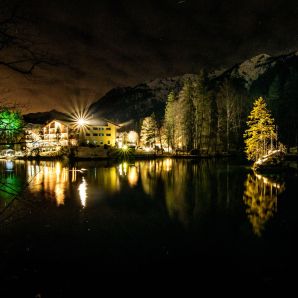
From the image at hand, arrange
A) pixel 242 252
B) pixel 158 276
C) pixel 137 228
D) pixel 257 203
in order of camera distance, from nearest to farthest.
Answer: pixel 158 276 < pixel 242 252 < pixel 137 228 < pixel 257 203

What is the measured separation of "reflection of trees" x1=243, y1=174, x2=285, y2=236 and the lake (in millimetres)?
57

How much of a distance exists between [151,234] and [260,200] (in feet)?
34.1

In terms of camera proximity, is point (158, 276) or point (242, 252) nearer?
point (158, 276)

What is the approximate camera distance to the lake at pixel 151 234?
351 inches

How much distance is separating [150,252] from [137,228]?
2.96 m

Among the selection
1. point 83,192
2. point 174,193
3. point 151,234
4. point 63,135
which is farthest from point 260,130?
point 63,135

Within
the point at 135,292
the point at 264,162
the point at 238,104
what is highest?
the point at 238,104

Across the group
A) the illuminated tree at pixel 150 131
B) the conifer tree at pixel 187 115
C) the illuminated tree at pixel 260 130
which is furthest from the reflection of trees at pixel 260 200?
the illuminated tree at pixel 150 131

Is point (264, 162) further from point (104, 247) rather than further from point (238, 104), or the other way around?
point (238, 104)

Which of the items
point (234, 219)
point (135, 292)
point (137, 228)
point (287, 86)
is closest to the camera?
point (135, 292)

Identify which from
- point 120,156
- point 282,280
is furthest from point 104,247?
point 120,156

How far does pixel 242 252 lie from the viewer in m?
10.1

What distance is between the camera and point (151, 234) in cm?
1206

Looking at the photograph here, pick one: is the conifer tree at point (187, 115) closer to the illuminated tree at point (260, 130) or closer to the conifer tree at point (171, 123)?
the conifer tree at point (171, 123)
